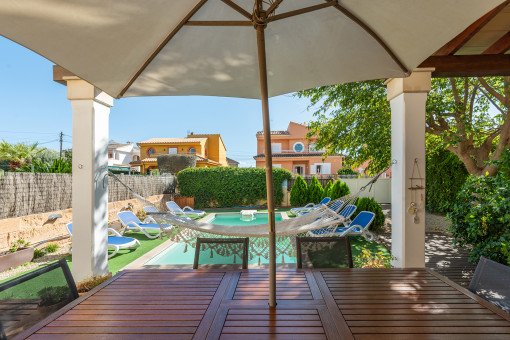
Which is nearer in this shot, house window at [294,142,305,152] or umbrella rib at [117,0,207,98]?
umbrella rib at [117,0,207,98]


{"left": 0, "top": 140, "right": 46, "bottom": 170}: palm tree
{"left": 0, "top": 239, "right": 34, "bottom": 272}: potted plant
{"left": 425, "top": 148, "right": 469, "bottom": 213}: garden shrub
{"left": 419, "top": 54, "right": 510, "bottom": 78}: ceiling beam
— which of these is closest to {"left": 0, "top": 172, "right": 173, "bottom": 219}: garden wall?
{"left": 0, "top": 239, "right": 34, "bottom": 272}: potted plant

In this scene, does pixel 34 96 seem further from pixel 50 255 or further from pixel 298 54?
pixel 298 54

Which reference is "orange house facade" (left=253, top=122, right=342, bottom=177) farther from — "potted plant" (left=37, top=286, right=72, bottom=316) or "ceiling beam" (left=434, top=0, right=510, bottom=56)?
"potted plant" (left=37, top=286, right=72, bottom=316)

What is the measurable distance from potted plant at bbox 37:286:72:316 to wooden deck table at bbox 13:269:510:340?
128mm

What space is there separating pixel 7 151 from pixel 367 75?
1359 centimetres

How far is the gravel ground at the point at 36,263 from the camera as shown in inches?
139

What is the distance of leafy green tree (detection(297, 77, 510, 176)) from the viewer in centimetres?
487

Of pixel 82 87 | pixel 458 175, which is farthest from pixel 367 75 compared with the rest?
pixel 458 175

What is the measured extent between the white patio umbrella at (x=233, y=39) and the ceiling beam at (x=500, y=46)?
1.70 m

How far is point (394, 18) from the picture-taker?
1.46m

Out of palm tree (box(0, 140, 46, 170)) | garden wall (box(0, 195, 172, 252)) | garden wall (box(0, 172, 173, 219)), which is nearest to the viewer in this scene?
garden wall (box(0, 195, 172, 252))

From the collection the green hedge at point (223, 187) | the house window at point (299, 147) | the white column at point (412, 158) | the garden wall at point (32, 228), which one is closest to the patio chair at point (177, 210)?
the green hedge at point (223, 187)

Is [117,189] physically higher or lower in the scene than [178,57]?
lower

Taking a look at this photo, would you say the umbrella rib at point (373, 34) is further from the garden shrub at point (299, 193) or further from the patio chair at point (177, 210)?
the garden shrub at point (299, 193)
